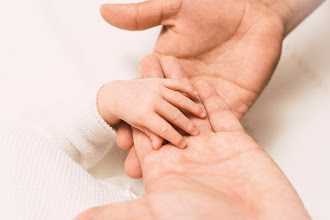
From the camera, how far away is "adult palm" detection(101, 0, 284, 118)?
70cm

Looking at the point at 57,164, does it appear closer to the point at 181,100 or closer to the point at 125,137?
the point at 125,137

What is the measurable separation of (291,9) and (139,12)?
0.40m

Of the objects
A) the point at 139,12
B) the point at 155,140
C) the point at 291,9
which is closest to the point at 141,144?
the point at 155,140

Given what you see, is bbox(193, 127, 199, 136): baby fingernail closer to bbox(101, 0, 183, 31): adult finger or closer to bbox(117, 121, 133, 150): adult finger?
bbox(117, 121, 133, 150): adult finger

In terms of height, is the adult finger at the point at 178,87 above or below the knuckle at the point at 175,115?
above

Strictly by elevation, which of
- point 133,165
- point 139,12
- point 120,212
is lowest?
point 133,165

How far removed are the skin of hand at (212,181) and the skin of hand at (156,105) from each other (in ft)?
0.09

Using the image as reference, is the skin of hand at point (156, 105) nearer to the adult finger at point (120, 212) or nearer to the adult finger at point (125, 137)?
the adult finger at point (125, 137)

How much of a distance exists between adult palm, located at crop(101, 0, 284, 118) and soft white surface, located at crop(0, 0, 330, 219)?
0.18m

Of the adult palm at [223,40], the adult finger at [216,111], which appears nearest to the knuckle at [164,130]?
the adult finger at [216,111]

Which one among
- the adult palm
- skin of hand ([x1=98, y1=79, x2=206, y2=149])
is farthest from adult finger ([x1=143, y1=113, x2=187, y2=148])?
the adult palm

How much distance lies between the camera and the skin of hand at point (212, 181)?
0.38 m

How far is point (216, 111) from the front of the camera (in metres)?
0.61

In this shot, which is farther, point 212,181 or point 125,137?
point 125,137
